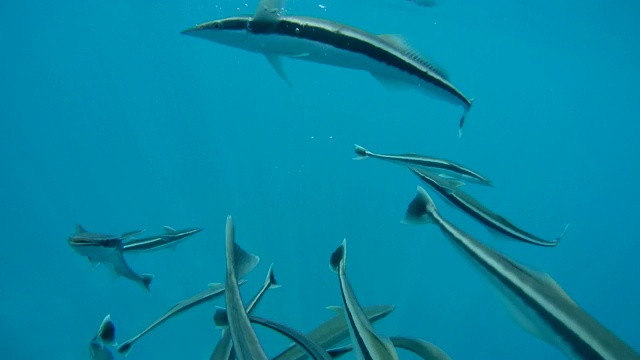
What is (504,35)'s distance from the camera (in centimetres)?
2381

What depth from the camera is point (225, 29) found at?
203 centimetres

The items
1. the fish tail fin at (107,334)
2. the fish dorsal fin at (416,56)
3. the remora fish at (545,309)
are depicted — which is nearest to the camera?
the remora fish at (545,309)

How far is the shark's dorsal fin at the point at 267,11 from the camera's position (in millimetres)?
1977

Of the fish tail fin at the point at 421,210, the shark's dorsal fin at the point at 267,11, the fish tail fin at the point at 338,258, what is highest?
the shark's dorsal fin at the point at 267,11

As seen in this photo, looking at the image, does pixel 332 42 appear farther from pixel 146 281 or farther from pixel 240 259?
pixel 146 281

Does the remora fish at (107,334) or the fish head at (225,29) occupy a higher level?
the fish head at (225,29)

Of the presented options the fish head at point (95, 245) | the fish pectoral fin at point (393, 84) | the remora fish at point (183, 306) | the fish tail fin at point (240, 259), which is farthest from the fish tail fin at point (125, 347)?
the fish pectoral fin at point (393, 84)

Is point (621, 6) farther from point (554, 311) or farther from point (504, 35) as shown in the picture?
point (554, 311)

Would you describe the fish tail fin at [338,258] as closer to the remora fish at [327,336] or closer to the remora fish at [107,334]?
the remora fish at [327,336]

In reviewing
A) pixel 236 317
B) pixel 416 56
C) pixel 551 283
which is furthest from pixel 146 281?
pixel 551 283

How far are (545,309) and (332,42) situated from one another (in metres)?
1.53

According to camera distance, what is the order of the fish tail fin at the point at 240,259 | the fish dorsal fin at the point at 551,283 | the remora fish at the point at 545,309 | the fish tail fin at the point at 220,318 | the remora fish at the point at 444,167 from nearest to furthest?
the remora fish at the point at 545,309 < the fish dorsal fin at the point at 551,283 < the fish tail fin at the point at 240,259 < the fish tail fin at the point at 220,318 < the remora fish at the point at 444,167

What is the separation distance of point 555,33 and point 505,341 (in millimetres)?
14937

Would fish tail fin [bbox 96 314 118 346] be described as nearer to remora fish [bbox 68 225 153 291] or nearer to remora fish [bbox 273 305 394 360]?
remora fish [bbox 68 225 153 291]
